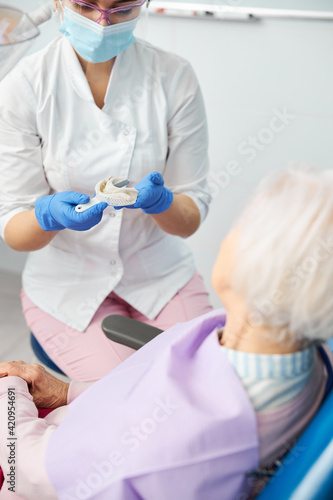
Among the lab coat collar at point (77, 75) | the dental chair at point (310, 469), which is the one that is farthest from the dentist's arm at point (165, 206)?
the dental chair at point (310, 469)

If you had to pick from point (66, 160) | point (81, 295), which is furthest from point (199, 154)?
point (81, 295)

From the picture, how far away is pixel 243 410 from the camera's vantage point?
75cm

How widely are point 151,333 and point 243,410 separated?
438 millimetres

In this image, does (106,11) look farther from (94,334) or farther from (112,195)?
(94,334)

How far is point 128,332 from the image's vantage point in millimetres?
1161

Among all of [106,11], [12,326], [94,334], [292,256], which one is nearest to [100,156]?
[106,11]

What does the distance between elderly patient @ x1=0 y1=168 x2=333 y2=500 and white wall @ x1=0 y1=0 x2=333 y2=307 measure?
47.5 inches

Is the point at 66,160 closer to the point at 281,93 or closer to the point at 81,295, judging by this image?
the point at 81,295

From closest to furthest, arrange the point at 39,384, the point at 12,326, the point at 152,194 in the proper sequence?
the point at 39,384 < the point at 152,194 < the point at 12,326

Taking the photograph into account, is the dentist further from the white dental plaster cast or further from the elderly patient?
the elderly patient

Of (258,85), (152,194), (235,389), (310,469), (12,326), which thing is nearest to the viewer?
(310,469)

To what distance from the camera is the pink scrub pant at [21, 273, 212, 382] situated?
1.37 meters

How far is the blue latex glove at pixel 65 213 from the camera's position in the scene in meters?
1.20

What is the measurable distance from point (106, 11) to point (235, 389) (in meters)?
0.91
